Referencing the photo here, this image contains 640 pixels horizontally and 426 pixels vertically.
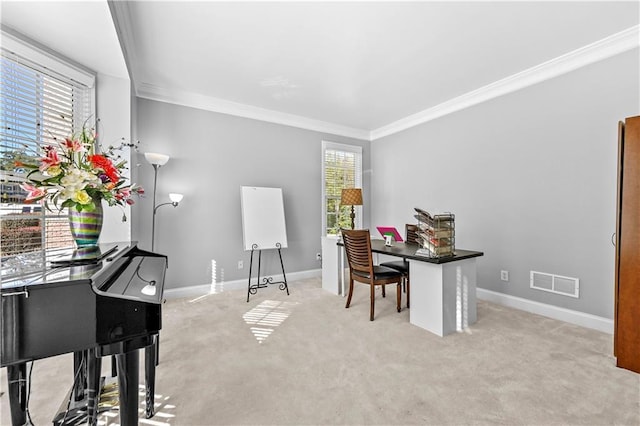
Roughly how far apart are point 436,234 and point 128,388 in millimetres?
2496

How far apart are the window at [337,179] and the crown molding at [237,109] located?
289 mm

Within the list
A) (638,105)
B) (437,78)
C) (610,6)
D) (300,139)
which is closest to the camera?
(610,6)

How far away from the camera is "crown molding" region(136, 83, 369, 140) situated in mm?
3533

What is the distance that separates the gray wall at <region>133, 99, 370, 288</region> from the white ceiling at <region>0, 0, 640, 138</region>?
18.0 inches

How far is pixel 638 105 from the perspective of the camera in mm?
2477

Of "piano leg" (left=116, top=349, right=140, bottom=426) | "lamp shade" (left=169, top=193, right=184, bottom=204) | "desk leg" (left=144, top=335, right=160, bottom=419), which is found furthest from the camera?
"lamp shade" (left=169, top=193, right=184, bottom=204)

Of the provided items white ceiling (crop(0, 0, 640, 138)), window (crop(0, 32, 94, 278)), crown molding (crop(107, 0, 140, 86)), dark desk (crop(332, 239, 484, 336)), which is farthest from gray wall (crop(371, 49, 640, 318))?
window (crop(0, 32, 94, 278))

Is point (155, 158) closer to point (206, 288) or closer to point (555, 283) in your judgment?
point (206, 288)

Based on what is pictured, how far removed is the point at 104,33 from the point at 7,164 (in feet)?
4.00

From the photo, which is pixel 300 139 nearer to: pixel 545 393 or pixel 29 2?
pixel 29 2

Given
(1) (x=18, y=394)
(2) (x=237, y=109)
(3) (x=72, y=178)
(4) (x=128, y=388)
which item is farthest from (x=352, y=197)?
(1) (x=18, y=394)

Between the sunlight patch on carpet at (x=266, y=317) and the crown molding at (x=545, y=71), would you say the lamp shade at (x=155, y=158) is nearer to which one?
the sunlight patch on carpet at (x=266, y=317)

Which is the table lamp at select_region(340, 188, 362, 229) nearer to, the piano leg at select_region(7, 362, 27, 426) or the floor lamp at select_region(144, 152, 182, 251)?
the floor lamp at select_region(144, 152, 182, 251)

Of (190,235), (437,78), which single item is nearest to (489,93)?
(437,78)
